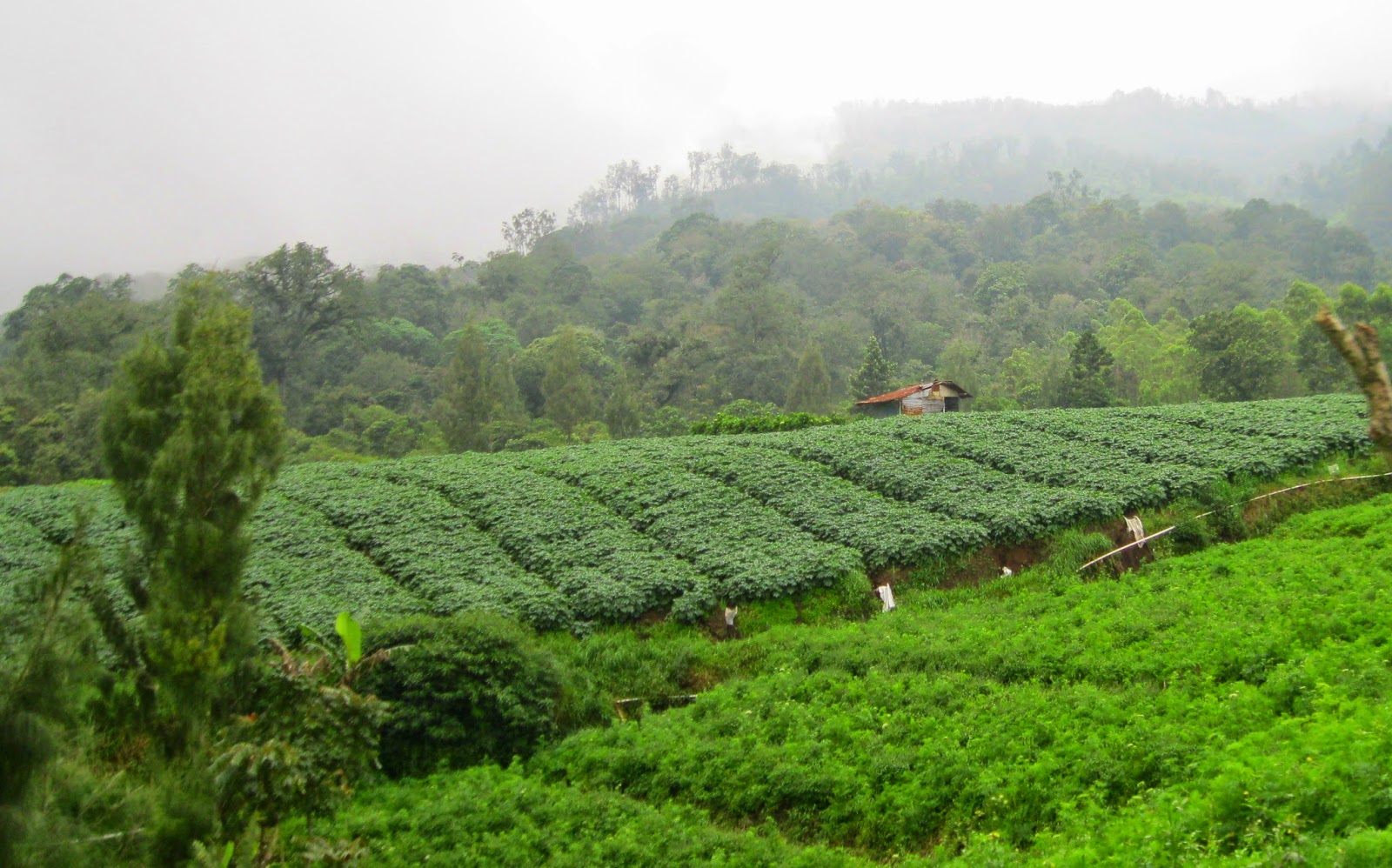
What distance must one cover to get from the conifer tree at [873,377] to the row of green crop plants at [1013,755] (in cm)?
3096

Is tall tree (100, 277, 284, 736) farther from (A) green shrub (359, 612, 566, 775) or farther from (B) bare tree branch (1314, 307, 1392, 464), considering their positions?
(B) bare tree branch (1314, 307, 1392, 464)

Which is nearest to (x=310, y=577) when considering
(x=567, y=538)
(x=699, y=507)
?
(x=567, y=538)

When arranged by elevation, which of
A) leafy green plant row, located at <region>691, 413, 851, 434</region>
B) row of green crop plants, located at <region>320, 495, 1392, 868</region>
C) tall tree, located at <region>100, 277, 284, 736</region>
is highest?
tall tree, located at <region>100, 277, 284, 736</region>

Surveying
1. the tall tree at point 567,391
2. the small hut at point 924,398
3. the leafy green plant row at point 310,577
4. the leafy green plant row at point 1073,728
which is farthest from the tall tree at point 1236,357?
the leafy green plant row at point 310,577

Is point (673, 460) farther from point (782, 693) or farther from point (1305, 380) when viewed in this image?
point (1305, 380)

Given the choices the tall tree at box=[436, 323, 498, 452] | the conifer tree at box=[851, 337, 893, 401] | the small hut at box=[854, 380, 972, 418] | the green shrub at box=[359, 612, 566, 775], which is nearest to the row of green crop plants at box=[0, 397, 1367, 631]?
the green shrub at box=[359, 612, 566, 775]

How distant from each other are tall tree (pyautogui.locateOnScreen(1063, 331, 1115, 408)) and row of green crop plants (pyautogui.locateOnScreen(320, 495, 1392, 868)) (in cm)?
2295

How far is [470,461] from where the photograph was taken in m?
27.4

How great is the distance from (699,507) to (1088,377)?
74.1 feet

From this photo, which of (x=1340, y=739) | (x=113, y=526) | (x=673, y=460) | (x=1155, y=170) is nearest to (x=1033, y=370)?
(x=673, y=460)

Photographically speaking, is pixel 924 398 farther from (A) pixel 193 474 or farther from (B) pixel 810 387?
(A) pixel 193 474

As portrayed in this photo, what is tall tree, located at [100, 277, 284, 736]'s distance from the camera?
9352mm

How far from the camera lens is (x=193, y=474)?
9766 millimetres

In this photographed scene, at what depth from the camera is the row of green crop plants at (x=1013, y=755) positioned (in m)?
8.30
